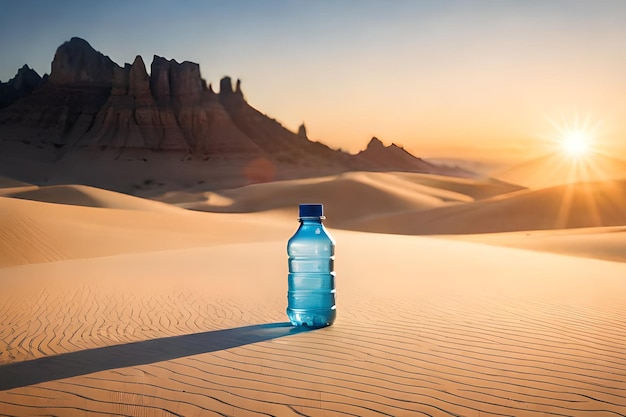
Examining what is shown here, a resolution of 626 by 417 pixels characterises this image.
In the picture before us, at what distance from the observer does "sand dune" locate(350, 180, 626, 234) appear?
36.7 m

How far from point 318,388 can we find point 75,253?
15.1 meters

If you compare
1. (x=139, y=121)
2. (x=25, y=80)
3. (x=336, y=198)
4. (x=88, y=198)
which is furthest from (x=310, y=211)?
(x=25, y=80)

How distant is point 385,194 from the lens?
2032 inches

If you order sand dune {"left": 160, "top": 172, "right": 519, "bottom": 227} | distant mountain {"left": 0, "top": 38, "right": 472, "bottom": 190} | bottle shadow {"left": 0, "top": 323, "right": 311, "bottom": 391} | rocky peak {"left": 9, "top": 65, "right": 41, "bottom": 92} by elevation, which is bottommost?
bottle shadow {"left": 0, "top": 323, "right": 311, "bottom": 391}

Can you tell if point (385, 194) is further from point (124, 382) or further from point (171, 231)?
point (124, 382)

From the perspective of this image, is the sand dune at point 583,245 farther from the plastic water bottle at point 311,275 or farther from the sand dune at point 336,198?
the sand dune at point 336,198

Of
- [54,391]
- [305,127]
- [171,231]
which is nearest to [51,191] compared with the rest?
[171,231]

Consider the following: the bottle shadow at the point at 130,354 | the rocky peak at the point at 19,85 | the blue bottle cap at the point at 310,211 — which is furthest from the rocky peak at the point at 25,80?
the blue bottle cap at the point at 310,211

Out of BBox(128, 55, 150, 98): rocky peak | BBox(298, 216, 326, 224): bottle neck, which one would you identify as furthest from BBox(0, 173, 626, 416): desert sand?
BBox(128, 55, 150, 98): rocky peak

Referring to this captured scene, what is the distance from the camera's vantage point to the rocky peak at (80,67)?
117250mm

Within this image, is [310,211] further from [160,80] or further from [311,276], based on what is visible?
[160,80]

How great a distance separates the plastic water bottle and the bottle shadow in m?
0.20

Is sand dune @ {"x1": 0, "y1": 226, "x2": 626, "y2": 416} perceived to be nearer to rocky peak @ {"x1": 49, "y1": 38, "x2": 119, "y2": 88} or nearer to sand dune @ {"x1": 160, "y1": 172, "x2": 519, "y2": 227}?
sand dune @ {"x1": 160, "y1": 172, "x2": 519, "y2": 227}

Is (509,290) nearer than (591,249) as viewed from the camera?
Yes
